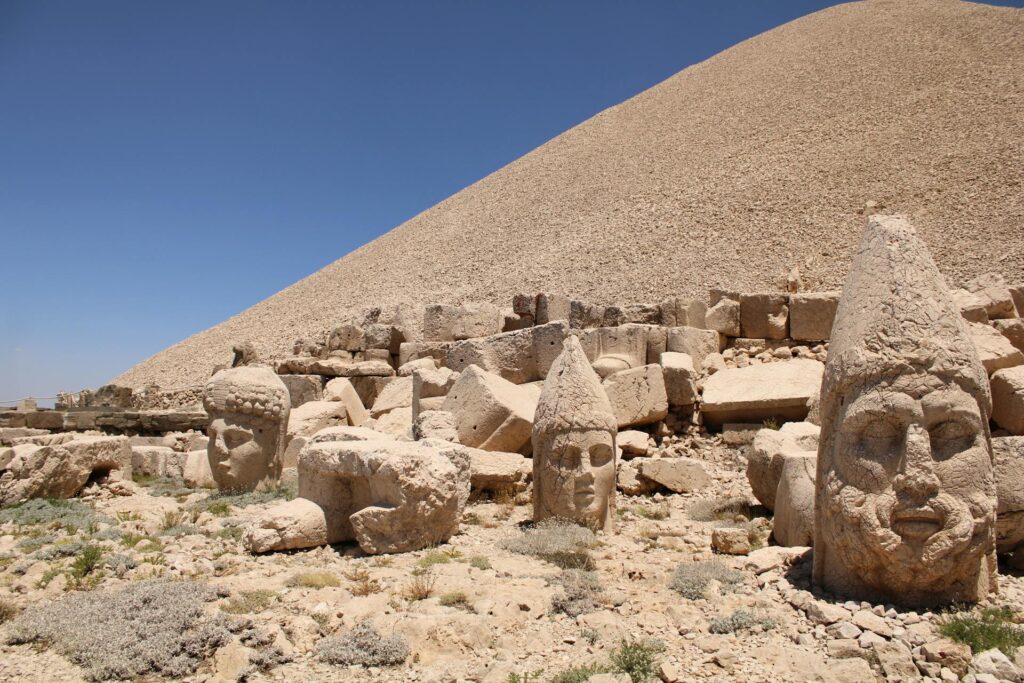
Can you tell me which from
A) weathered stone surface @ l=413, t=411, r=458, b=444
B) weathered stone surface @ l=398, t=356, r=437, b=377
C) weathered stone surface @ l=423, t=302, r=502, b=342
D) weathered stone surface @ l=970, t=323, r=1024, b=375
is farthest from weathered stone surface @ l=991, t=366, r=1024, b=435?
weathered stone surface @ l=423, t=302, r=502, b=342

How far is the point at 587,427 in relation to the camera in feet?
19.4

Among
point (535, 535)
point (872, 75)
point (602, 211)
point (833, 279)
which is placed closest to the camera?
point (535, 535)

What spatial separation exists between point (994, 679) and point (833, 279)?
62.7 feet

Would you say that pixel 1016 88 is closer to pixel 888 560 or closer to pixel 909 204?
pixel 909 204

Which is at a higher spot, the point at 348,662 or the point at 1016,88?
the point at 1016,88

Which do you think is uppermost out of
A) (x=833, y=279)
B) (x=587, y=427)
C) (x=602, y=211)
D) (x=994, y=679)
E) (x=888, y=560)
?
(x=602, y=211)

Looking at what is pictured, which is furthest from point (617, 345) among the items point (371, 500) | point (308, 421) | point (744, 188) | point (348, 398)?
point (744, 188)

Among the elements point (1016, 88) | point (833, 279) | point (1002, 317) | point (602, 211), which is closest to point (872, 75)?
point (1016, 88)

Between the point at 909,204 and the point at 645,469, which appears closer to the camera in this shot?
the point at 645,469

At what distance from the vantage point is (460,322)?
41.8ft

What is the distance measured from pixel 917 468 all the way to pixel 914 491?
0.11 m

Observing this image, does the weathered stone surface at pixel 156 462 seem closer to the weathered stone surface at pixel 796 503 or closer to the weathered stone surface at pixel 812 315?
the weathered stone surface at pixel 796 503

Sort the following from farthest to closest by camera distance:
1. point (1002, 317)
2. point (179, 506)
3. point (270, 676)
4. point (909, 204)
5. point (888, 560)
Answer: point (909, 204) < point (1002, 317) < point (179, 506) < point (888, 560) < point (270, 676)

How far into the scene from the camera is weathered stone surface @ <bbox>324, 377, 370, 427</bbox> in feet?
35.1
